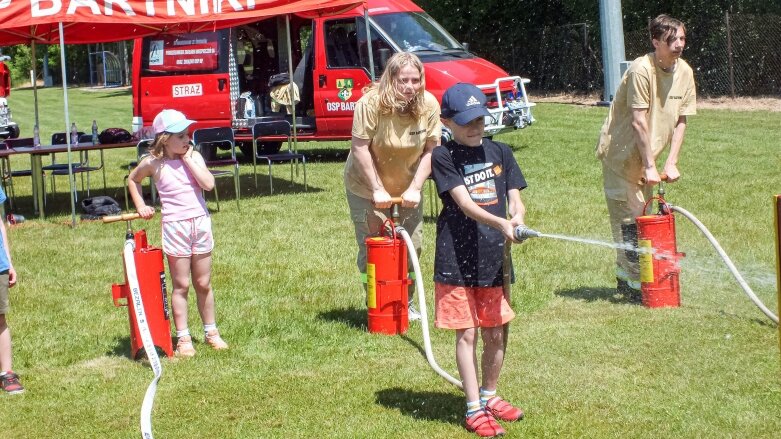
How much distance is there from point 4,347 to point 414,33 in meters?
11.7

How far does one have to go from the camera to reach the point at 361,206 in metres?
6.98

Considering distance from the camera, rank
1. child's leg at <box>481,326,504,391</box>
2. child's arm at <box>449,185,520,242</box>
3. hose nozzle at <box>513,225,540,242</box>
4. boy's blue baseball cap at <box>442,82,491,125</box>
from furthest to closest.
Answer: child's leg at <box>481,326,504,391</box> → boy's blue baseball cap at <box>442,82,491,125</box> → child's arm at <box>449,185,520,242</box> → hose nozzle at <box>513,225,540,242</box>

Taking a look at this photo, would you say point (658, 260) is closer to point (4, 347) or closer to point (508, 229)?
point (508, 229)

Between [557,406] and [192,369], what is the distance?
2263mm

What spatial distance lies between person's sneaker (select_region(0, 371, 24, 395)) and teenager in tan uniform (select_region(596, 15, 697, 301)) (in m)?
4.17

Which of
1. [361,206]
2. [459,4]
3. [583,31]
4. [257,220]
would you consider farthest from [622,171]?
[459,4]

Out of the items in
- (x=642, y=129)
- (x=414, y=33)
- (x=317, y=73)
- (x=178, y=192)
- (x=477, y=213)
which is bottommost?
(x=477, y=213)

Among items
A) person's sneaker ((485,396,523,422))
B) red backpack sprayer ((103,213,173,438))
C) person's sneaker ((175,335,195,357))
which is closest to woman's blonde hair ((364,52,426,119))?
red backpack sprayer ((103,213,173,438))

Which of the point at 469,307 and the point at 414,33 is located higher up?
the point at 414,33

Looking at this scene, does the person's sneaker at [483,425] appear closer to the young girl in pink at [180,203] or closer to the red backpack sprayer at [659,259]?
the young girl in pink at [180,203]

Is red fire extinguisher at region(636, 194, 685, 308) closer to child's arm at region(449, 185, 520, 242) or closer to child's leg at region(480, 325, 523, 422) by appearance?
child's leg at region(480, 325, 523, 422)

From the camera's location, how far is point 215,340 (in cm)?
684

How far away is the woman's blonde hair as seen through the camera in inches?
248

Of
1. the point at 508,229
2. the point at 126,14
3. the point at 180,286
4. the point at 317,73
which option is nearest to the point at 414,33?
the point at 317,73
